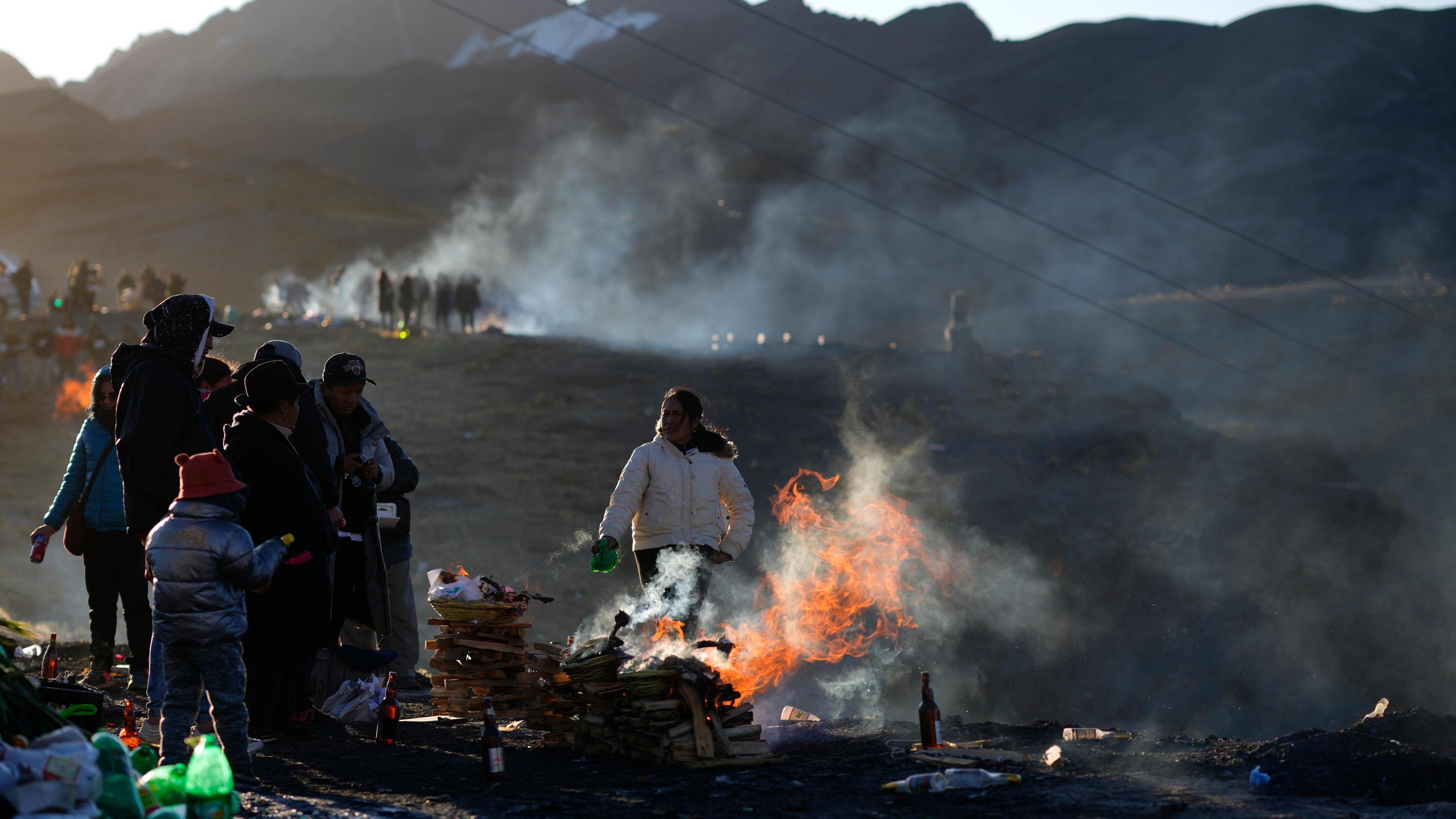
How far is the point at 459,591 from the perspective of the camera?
287 inches

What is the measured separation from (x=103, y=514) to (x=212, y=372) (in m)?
1.25

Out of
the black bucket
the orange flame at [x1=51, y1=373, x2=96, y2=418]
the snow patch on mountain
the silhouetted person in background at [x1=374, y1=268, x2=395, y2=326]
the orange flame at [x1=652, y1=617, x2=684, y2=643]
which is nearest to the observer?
the black bucket

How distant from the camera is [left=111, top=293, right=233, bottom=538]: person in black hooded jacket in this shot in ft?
17.6

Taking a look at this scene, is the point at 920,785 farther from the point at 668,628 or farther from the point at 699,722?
the point at 668,628

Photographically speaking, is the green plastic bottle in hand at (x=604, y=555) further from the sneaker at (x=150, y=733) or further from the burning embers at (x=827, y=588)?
the sneaker at (x=150, y=733)

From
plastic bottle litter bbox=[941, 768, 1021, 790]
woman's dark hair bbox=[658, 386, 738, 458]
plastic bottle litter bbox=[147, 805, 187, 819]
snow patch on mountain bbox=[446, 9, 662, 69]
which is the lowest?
plastic bottle litter bbox=[941, 768, 1021, 790]

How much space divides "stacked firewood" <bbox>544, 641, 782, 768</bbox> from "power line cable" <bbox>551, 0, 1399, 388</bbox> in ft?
29.4

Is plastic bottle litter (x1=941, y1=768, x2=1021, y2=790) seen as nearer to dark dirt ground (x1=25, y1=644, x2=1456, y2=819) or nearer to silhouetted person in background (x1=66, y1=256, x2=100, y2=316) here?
dark dirt ground (x1=25, y1=644, x2=1456, y2=819)

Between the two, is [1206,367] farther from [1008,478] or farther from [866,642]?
[866,642]

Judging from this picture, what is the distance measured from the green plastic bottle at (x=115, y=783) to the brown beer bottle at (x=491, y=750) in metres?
1.91

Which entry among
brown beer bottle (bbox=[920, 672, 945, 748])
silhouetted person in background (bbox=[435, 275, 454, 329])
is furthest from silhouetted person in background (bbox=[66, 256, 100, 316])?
brown beer bottle (bbox=[920, 672, 945, 748])

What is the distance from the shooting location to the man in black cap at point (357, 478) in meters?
6.98

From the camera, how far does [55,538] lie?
51.1ft

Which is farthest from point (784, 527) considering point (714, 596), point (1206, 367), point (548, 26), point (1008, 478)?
point (548, 26)
